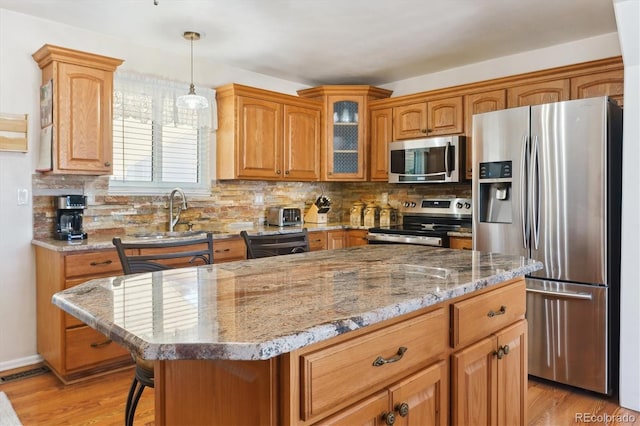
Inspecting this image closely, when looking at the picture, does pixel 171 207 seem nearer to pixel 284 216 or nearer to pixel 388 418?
pixel 284 216

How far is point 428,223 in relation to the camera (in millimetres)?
4543

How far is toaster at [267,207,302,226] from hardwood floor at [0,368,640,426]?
6.60ft

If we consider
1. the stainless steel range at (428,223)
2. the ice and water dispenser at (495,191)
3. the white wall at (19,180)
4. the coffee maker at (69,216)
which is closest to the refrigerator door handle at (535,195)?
the ice and water dispenser at (495,191)

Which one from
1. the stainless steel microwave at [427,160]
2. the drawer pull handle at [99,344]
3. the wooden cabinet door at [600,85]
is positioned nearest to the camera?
the drawer pull handle at [99,344]

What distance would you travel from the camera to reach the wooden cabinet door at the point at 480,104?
12.5 feet

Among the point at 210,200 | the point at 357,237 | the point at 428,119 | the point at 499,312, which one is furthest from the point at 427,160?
the point at 499,312

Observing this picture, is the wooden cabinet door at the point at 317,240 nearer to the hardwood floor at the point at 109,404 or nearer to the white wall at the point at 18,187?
the hardwood floor at the point at 109,404

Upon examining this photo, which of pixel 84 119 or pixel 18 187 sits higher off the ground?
pixel 84 119

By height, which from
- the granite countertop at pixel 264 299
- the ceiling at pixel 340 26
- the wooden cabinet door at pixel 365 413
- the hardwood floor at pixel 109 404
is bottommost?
the hardwood floor at pixel 109 404

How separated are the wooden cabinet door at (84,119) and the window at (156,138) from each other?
0.38 meters

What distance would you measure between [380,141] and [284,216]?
4.11 ft

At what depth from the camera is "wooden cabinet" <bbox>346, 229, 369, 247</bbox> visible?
446cm

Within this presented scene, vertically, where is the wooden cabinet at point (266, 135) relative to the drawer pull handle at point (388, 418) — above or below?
above

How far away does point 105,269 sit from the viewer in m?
3.01
